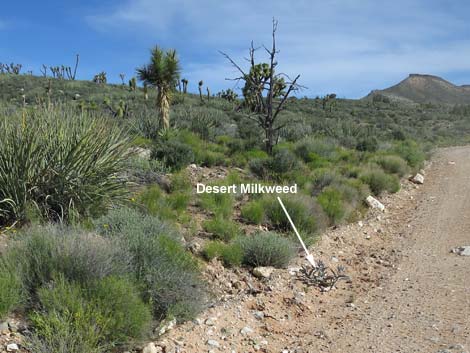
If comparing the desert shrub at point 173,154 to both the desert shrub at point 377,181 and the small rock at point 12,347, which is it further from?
the small rock at point 12,347

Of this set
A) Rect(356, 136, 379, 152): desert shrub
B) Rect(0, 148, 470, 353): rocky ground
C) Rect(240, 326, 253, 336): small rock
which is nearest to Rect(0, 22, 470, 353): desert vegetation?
Rect(0, 148, 470, 353): rocky ground

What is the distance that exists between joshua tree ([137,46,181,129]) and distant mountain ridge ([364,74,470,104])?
4252 inches

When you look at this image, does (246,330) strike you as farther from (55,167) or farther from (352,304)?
(55,167)

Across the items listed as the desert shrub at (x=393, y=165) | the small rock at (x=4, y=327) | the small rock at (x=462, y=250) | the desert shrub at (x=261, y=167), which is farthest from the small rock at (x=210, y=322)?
the desert shrub at (x=393, y=165)

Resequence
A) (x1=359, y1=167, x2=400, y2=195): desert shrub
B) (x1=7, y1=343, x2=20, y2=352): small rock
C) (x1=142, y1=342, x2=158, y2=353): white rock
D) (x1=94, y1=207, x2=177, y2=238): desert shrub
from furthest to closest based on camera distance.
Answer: (x1=359, y1=167, x2=400, y2=195): desert shrub, (x1=94, y1=207, x2=177, y2=238): desert shrub, (x1=142, y1=342, x2=158, y2=353): white rock, (x1=7, y1=343, x2=20, y2=352): small rock

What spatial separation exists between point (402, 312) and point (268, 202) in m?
3.78

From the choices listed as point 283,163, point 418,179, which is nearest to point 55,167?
point 283,163

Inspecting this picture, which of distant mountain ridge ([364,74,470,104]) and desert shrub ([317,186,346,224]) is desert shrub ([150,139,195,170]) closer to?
desert shrub ([317,186,346,224])

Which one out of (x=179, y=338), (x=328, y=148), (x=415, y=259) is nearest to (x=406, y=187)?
(x=328, y=148)

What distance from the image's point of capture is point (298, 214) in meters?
8.26

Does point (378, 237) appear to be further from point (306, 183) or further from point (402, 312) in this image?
point (402, 312)

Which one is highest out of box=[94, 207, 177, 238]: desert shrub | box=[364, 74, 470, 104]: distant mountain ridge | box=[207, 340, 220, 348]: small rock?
box=[364, 74, 470, 104]: distant mountain ridge

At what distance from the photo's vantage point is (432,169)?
17.5m

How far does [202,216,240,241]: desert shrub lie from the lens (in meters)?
7.32
